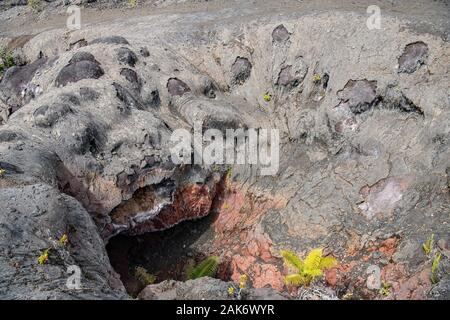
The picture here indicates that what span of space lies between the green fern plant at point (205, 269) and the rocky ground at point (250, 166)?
2.28 feet

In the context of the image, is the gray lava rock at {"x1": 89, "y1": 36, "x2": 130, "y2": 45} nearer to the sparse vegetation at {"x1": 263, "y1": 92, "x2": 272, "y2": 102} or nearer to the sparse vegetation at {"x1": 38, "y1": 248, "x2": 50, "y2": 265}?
the sparse vegetation at {"x1": 263, "y1": 92, "x2": 272, "y2": 102}

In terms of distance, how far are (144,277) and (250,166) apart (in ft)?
20.2

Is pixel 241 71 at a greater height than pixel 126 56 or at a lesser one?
lesser

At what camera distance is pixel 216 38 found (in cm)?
2325

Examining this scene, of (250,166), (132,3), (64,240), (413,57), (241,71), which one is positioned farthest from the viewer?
(132,3)

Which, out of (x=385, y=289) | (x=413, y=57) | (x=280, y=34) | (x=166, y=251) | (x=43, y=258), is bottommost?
(x=166, y=251)

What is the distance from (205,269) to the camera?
50.6 ft

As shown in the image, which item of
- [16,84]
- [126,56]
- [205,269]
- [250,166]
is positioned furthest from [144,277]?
[16,84]

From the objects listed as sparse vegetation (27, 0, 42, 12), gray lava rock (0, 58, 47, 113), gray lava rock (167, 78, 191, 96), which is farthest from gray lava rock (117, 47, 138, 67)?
sparse vegetation (27, 0, 42, 12)

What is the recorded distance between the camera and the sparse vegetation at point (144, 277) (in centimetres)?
1547

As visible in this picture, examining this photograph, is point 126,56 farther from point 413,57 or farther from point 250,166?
point 413,57

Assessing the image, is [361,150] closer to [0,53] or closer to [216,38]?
[216,38]

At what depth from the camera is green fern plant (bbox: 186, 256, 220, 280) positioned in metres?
15.3

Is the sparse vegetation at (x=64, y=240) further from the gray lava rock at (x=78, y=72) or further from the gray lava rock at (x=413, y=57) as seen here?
the gray lava rock at (x=413, y=57)
